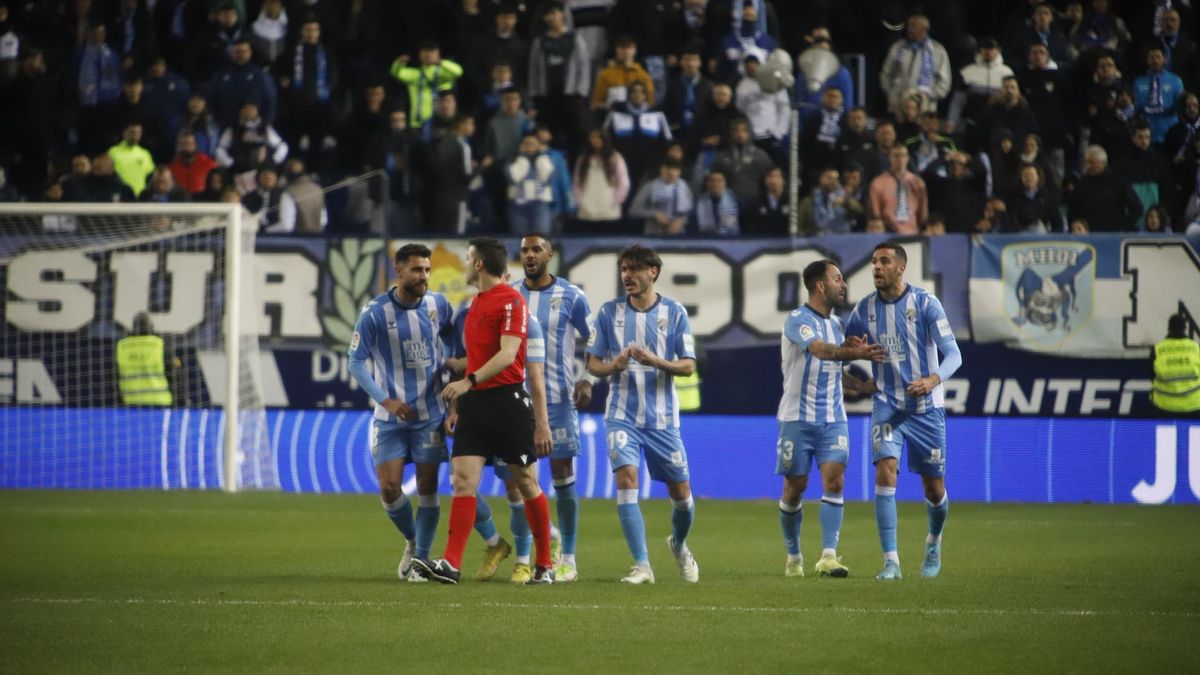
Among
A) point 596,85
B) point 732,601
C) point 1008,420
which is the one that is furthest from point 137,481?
point 732,601

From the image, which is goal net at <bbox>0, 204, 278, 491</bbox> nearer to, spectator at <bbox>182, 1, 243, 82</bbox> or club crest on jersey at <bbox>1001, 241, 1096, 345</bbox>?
spectator at <bbox>182, 1, 243, 82</bbox>

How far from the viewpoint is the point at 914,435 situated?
10.5 metres

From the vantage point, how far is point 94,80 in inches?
816

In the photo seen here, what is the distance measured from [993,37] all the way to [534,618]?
14.8 m

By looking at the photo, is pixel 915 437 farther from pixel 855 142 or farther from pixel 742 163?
pixel 855 142

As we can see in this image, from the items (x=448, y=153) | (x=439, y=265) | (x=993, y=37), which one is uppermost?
Answer: (x=993, y=37)

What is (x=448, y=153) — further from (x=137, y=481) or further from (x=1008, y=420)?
(x=1008, y=420)

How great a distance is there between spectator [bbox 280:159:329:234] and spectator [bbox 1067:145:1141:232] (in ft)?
26.8

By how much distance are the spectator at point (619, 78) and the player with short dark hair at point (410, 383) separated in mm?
9298

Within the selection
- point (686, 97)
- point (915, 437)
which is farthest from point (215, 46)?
point (915, 437)

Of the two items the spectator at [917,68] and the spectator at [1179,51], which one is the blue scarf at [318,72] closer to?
the spectator at [917,68]

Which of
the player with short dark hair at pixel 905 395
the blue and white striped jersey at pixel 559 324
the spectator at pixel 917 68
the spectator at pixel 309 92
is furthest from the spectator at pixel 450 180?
the player with short dark hair at pixel 905 395

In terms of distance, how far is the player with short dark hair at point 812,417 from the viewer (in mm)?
10680

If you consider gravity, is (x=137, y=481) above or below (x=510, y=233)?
below
